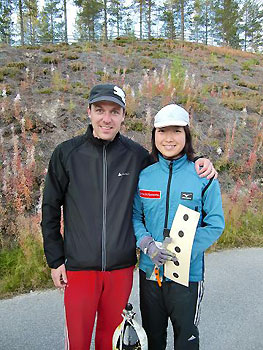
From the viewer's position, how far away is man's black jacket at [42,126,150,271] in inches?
79.7

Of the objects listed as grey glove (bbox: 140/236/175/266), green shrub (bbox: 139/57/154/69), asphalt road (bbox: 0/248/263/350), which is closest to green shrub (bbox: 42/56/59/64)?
green shrub (bbox: 139/57/154/69)

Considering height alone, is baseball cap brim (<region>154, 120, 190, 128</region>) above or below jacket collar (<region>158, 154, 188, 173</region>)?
above

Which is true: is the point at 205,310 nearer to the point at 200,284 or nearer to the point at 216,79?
the point at 200,284

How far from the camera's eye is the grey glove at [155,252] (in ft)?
6.20

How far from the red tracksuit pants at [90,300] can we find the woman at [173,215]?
0.18m

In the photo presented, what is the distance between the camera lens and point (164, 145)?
206cm

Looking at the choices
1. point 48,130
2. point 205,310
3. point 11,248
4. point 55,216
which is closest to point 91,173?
point 55,216

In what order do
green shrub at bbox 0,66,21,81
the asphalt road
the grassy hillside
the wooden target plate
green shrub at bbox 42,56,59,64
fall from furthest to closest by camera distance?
1. green shrub at bbox 42,56,59,64
2. green shrub at bbox 0,66,21,81
3. the grassy hillside
4. the asphalt road
5. the wooden target plate

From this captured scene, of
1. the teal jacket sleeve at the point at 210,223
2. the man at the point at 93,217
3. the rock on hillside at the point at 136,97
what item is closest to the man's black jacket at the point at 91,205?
the man at the point at 93,217

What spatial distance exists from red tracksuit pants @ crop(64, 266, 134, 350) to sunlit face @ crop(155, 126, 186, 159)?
837mm

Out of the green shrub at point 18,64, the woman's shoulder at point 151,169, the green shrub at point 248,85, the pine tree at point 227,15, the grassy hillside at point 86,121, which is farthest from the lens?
the pine tree at point 227,15

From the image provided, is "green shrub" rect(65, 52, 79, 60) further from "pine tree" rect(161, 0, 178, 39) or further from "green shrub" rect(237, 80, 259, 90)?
"pine tree" rect(161, 0, 178, 39)

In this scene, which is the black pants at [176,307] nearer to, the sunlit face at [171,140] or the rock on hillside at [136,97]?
the sunlit face at [171,140]

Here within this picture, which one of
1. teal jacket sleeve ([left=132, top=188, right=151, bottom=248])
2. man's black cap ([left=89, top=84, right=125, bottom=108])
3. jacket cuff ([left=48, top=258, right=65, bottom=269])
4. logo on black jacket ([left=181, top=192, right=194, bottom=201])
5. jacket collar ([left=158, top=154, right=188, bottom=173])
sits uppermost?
man's black cap ([left=89, top=84, right=125, bottom=108])
